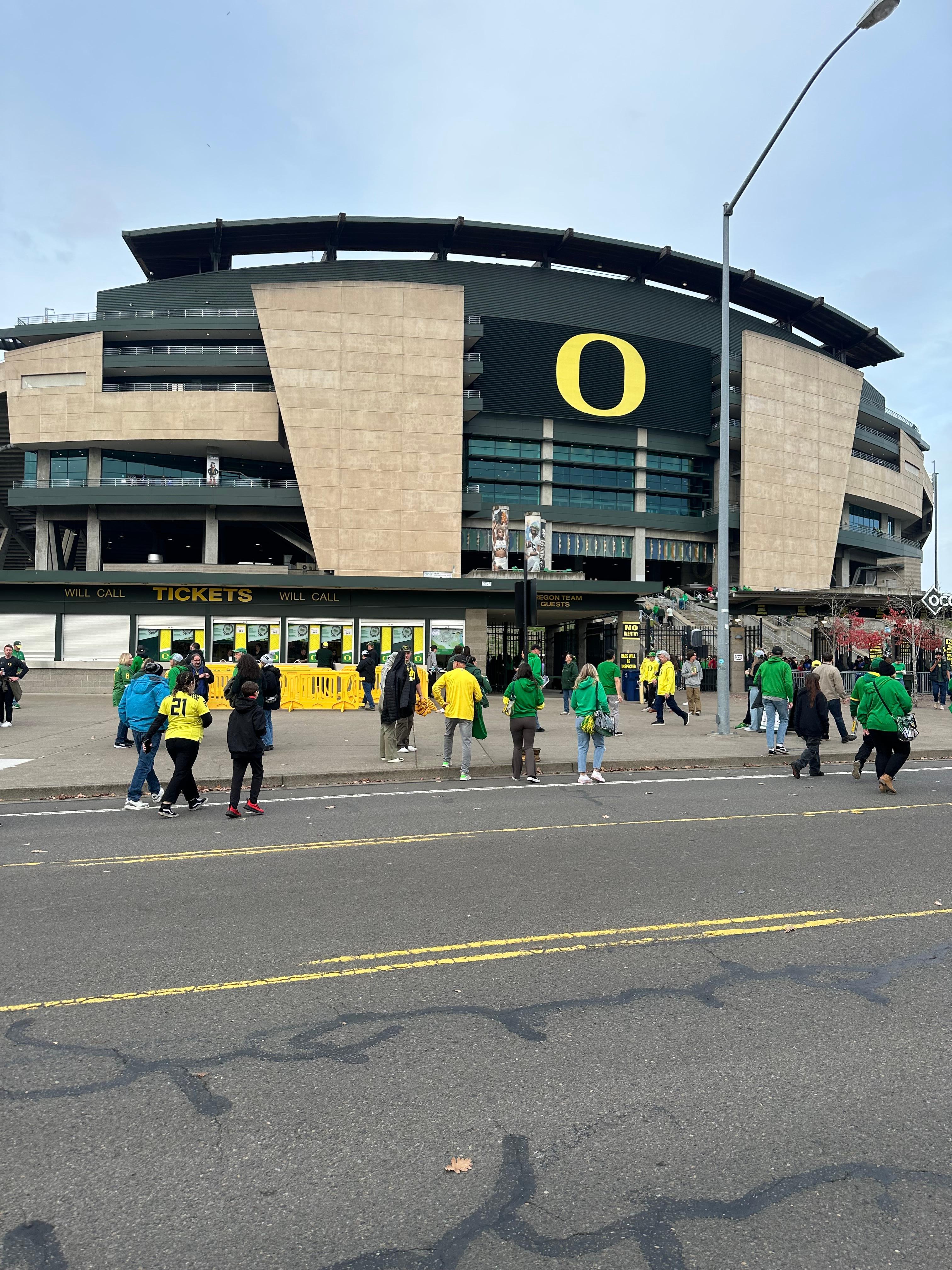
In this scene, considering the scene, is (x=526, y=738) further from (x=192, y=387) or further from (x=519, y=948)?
(x=192, y=387)

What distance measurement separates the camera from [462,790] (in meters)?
10.8

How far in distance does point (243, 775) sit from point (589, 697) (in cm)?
474

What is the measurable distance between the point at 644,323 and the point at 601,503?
14.0 m

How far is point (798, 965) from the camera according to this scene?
4.45 meters

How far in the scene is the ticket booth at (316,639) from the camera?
122 ft

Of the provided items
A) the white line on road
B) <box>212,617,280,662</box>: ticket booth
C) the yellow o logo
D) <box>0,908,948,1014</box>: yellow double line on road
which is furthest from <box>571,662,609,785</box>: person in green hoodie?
the yellow o logo

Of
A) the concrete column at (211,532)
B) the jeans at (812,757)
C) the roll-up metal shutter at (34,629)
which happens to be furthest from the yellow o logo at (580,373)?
the jeans at (812,757)

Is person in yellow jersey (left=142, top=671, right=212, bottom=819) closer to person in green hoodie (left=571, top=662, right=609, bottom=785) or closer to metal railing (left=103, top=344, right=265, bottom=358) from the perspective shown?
person in green hoodie (left=571, top=662, right=609, bottom=785)

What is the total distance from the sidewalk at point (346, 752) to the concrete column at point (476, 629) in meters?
17.1

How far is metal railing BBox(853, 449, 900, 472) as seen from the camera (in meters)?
64.7

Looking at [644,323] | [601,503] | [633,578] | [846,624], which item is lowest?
[846,624]

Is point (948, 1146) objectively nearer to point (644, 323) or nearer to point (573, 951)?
point (573, 951)

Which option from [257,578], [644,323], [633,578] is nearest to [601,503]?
[633,578]

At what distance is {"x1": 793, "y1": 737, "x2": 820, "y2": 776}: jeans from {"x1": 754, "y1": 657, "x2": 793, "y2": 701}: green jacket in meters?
2.11
